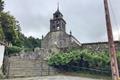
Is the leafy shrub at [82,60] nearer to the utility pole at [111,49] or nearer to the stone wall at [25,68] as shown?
the stone wall at [25,68]

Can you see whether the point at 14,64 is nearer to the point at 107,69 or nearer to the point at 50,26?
the point at 107,69

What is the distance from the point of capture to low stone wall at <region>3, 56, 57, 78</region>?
20948 mm

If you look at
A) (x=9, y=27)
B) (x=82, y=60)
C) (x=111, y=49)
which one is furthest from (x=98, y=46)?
(x=111, y=49)

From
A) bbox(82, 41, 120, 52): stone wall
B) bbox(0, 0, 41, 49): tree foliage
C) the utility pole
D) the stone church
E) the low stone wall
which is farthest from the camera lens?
the stone church

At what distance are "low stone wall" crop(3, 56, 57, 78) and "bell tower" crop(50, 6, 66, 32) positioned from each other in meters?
28.1

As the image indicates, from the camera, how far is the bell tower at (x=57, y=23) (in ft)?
173

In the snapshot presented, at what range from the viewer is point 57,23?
174 ft

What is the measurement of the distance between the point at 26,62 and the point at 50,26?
1205 inches

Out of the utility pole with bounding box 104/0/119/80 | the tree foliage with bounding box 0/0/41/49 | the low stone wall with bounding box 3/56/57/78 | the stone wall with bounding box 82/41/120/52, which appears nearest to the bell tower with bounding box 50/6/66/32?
the tree foliage with bounding box 0/0/41/49

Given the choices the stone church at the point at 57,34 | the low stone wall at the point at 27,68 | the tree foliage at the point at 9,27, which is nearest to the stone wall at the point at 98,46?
the low stone wall at the point at 27,68

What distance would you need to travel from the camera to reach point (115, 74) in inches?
319

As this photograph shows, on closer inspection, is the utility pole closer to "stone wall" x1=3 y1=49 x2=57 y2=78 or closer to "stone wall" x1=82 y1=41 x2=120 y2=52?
"stone wall" x1=3 y1=49 x2=57 y2=78

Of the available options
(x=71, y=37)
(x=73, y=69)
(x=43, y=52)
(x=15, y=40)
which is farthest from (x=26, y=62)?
(x=71, y=37)

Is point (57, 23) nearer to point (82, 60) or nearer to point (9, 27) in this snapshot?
point (9, 27)
